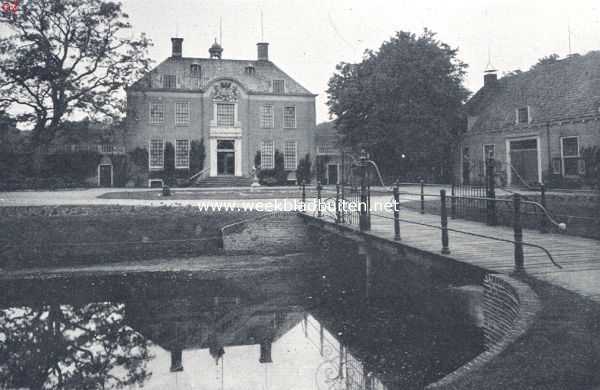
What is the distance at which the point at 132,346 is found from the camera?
5.89 metres

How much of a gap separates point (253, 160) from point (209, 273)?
2445cm

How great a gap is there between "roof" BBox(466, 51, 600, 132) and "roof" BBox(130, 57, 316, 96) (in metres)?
13.2

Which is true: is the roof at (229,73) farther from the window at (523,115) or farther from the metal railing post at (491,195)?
the metal railing post at (491,195)

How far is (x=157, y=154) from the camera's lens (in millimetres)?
Answer: 32844

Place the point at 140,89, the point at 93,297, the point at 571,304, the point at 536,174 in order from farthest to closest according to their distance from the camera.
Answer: the point at 140,89, the point at 536,174, the point at 93,297, the point at 571,304

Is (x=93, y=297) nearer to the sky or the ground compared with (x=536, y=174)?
nearer to the ground

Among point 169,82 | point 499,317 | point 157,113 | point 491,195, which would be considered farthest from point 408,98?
point 499,317

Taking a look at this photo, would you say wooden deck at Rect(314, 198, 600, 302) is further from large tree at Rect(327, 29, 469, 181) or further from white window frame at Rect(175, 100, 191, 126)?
white window frame at Rect(175, 100, 191, 126)

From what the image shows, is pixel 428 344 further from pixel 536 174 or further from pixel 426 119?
pixel 426 119

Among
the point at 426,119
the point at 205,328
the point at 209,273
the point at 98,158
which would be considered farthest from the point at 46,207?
the point at 426,119

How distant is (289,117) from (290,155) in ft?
9.40

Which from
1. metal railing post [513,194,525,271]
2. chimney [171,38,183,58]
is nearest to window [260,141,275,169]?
chimney [171,38,183,58]

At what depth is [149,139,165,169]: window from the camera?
3266cm

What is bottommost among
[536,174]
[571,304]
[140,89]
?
[571,304]
